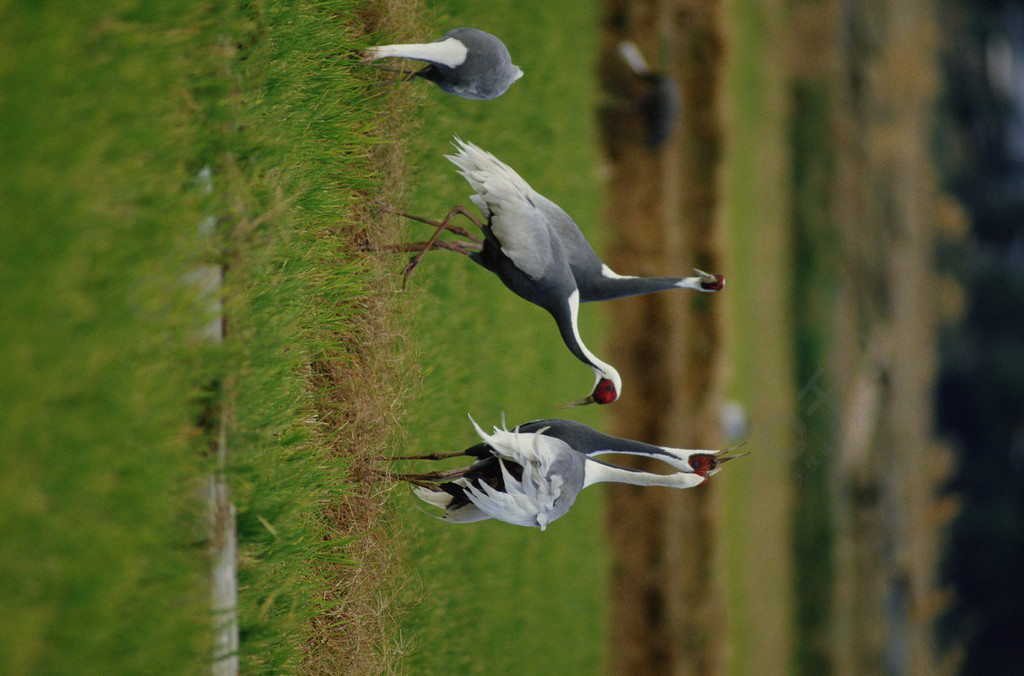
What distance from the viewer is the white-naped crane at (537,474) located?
182cm

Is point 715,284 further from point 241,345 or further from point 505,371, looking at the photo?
point 505,371

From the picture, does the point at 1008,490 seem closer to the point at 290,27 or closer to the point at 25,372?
the point at 290,27

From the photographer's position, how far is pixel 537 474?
181 centimetres

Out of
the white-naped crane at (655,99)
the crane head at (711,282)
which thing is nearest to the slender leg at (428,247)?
the crane head at (711,282)

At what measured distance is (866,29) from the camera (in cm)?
610

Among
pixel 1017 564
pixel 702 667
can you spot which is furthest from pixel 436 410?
pixel 1017 564

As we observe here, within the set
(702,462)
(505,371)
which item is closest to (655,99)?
(505,371)

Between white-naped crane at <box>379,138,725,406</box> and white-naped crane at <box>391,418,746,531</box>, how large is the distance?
12cm

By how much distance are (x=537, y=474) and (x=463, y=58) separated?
3.19 feet

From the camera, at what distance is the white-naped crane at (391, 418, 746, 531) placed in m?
1.82

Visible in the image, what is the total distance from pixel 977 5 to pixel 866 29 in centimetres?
174

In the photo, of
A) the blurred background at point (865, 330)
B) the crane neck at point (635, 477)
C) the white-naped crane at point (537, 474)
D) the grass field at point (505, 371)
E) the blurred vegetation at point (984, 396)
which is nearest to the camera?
the white-naped crane at point (537, 474)

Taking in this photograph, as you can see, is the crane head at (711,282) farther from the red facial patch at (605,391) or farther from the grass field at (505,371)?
the grass field at (505,371)

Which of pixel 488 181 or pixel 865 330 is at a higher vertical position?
pixel 488 181
